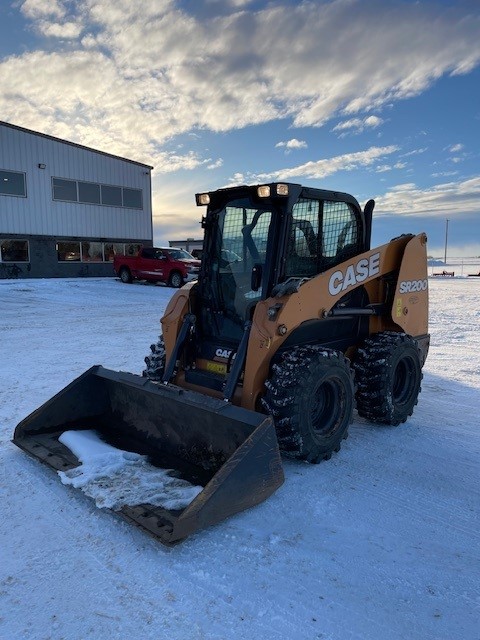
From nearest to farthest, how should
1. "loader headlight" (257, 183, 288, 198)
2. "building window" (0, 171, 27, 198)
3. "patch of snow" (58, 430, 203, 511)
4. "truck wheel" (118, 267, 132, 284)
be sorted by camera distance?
"patch of snow" (58, 430, 203, 511)
"loader headlight" (257, 183, 288, 198)
"building window" (0, 171, 27, 198)
"truck wheel" (118, 267, 132, 284)

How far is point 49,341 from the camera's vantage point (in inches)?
345

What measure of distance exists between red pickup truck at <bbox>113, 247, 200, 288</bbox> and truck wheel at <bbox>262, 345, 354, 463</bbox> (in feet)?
50.2

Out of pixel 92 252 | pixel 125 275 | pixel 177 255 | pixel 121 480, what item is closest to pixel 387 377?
pixel 121 480

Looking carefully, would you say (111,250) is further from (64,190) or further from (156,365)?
(156,365)

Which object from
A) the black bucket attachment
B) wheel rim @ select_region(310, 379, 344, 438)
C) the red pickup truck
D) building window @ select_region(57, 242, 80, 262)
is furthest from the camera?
building window @ select_region(57, 242, 80, 262)

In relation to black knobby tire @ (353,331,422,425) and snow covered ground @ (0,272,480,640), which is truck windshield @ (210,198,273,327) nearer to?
black knobby tire @ (353,331,422,425)

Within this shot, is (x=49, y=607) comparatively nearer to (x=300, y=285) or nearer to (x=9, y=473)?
(x=9, y=473)

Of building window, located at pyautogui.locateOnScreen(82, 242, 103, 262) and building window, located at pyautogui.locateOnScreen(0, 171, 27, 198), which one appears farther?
building window, located at pyautogui.locateOnScreen(82, 242, 103, 262)

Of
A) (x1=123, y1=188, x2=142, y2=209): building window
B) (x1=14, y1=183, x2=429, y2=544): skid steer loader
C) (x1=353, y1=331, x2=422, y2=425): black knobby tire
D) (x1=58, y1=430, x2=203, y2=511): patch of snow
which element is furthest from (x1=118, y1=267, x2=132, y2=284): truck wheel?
(x1=58, y1=430, x2=203, y2=511): patch of snow

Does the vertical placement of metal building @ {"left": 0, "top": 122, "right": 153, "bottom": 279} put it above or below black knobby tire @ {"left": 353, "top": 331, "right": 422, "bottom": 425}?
above

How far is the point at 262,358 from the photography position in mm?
3746

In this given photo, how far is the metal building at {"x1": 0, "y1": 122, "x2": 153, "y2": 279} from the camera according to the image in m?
19.6

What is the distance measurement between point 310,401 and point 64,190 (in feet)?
67.4

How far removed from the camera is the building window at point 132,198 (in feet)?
77.2
